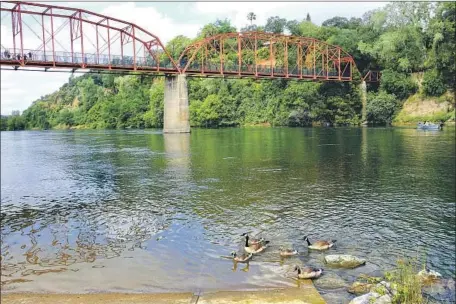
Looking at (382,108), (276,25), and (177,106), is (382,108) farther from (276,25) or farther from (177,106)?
(276,25)

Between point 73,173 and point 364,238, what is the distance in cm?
2581

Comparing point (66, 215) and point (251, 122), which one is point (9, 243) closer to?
point (66, 215)

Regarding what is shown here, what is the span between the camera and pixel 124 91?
17262 centimetres

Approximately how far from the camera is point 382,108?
105 m

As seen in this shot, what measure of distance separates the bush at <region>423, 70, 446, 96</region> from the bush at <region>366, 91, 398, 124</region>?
8162 mm

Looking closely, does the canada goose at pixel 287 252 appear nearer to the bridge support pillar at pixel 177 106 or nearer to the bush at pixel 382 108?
the bridge support pillar at pixel 177 106

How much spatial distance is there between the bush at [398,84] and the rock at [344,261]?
100 metres

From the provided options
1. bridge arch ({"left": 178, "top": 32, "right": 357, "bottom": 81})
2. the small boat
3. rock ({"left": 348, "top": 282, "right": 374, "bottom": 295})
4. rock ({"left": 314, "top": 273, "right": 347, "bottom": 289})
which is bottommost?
rock ({"left": 314, "top": 273, "right": 347, "bottom": 289})

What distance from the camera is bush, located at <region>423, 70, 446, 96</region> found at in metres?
96.5

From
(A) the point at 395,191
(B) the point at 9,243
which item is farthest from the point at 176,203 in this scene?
(A) the point at 395,191

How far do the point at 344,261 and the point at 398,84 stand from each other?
3958 inches

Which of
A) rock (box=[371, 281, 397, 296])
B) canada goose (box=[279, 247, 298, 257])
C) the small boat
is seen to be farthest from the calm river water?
the small boat

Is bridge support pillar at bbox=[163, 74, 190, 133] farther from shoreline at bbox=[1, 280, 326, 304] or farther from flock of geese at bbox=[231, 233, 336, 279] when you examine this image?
shoreline at bbox=[1, 280, 326, 304]

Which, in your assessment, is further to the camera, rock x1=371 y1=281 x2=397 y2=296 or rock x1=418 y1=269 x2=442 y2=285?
rock x1=418 y1=269 x2=442 y2=285
